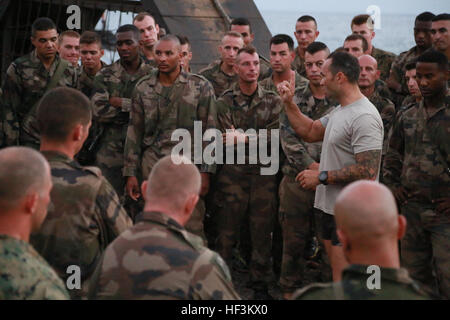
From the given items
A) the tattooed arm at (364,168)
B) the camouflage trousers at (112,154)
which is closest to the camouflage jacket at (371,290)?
the tattooed arm at (364,168)

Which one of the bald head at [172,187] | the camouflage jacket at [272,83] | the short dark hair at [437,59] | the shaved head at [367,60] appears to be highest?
the shaved head at [367,60]

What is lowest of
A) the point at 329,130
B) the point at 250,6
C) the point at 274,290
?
the point at 274,290

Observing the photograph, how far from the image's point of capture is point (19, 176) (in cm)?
318

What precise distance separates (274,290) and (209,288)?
397 centimetres

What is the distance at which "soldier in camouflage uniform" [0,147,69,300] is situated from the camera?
2955mm

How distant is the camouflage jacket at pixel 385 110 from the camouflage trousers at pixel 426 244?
1197 mm

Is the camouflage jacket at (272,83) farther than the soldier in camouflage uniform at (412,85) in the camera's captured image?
Yes

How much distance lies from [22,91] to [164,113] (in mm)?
1650

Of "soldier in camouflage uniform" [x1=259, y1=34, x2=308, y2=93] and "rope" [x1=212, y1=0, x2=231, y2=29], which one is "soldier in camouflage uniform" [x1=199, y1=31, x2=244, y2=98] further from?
"rope" [x1=212, y1=0, x2=231, y2=29]

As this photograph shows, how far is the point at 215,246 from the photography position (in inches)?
281

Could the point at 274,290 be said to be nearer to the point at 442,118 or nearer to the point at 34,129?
the point at 442,118

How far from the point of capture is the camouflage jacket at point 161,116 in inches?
269

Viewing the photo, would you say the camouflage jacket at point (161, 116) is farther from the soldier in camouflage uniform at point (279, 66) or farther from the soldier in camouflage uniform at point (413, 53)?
the soldier in camouflage uniform at point (413, 53)

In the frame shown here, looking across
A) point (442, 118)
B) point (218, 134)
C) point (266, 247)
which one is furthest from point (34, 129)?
point (442, 118)
